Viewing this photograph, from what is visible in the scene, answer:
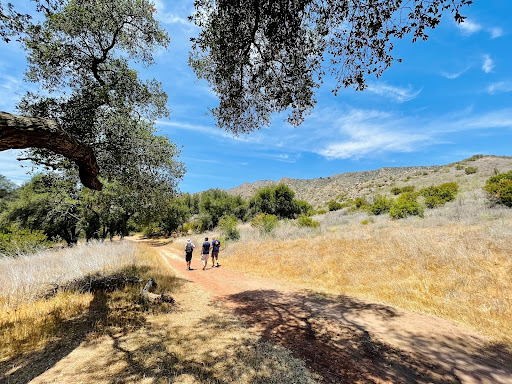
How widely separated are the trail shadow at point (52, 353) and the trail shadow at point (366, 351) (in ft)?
12.6

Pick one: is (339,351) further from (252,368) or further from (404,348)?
(252,368)

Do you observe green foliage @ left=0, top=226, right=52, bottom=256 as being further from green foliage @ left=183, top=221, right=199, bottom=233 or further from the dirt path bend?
green foliage @ left=183, top=221, right=199, bottom=233

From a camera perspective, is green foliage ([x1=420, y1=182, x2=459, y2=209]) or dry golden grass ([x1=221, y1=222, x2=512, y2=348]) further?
green foliage ([x1=420, y1=182, x2=459, y2=209])

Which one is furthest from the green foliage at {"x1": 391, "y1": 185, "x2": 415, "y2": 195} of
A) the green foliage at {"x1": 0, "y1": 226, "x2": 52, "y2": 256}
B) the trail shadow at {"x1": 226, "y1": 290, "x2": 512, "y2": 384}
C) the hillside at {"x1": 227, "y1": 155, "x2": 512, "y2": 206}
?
the green foliage at {"x1": 0, "y1": 226, "x2": 52, "y2": 256}

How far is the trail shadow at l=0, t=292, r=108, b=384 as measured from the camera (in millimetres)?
3453

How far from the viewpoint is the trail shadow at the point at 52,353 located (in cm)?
345

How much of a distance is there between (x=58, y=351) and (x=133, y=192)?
545 centimetres

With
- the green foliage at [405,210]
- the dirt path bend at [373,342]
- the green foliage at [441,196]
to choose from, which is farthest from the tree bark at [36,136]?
the green foliage at [441,196]

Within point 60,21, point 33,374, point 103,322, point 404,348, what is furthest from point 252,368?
point 60,21

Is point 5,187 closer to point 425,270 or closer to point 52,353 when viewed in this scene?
point 52,353

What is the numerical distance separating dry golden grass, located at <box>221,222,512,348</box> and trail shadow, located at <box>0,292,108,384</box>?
781 cm

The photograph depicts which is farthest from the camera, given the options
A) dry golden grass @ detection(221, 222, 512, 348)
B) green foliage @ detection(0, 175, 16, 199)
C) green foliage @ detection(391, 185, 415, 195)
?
green foliage @ detection(0, 175, 16, 199)

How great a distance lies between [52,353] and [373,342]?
21.0ft

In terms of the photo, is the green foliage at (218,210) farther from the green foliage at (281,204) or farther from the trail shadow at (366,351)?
the trail shadow at (366,351)
